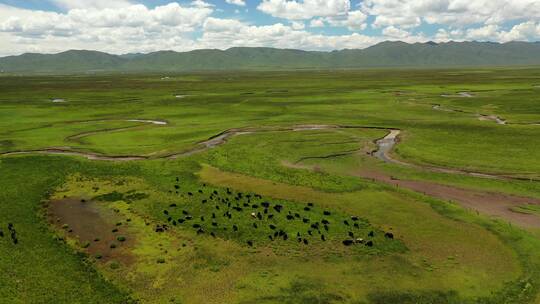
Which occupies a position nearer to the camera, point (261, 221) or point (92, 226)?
point (261, 221)

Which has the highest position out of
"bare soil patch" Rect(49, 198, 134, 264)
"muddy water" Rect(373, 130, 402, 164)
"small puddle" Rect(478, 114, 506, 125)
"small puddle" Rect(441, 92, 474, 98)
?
"small puddle" Rect(441, 92, 474, 98)

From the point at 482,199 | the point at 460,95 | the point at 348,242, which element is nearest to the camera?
the point at 348,242

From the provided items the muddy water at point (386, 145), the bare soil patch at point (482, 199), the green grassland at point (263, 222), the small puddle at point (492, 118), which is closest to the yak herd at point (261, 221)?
the green grassland at point (263, 222)

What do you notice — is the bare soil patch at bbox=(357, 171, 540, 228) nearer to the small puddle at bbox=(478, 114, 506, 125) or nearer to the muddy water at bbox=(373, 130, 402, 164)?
the muddy water at bbox=(373, 130, 402, 164)

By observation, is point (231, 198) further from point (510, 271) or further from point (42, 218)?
point (510, 271)

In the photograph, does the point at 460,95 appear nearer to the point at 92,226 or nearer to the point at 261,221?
the point at 261,221

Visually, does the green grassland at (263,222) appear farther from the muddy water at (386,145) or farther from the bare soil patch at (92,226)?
the muddy water at (386,145)

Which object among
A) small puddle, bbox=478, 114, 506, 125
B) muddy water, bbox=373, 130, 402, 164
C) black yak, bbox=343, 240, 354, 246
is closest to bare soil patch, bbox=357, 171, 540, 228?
muddy water, bbox=373, 130, 402, 164

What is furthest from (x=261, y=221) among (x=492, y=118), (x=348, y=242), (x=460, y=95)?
(x=460, y=95)
